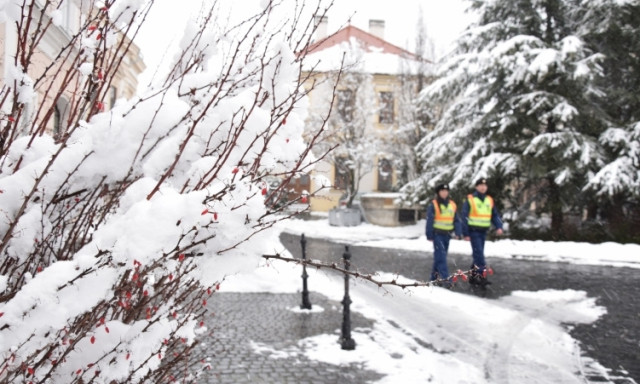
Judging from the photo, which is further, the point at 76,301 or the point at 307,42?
the point at 307,42

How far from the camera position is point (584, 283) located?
9867 millimetres

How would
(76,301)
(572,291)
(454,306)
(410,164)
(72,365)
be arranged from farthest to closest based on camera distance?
1. (410,164)
2. (572,291)
3. (454,306)
4. (72,365)
5. (76,301)

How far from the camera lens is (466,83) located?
18781 millimetres

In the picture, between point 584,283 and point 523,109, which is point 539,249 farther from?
point 584,283

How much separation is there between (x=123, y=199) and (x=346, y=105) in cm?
2640

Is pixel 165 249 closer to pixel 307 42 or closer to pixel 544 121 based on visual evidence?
pixel 307 42

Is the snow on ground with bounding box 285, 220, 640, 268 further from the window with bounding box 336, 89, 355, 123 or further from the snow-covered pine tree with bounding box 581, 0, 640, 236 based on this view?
the window with bounding box 336, 89, 355, 123

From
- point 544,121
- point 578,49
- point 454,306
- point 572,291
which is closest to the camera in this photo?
point 454,306

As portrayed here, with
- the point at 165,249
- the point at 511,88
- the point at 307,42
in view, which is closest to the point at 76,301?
the point at 165,249

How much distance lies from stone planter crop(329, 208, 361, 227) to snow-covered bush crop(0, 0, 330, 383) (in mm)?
22739

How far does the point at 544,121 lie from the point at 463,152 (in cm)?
293

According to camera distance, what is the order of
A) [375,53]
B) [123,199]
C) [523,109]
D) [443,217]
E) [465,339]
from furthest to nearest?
[375,53]
[523,109]
[443,217]
[465,339]
[123,199]

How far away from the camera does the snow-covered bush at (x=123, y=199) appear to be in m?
1.61

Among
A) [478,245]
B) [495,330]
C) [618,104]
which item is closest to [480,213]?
[478,245]
